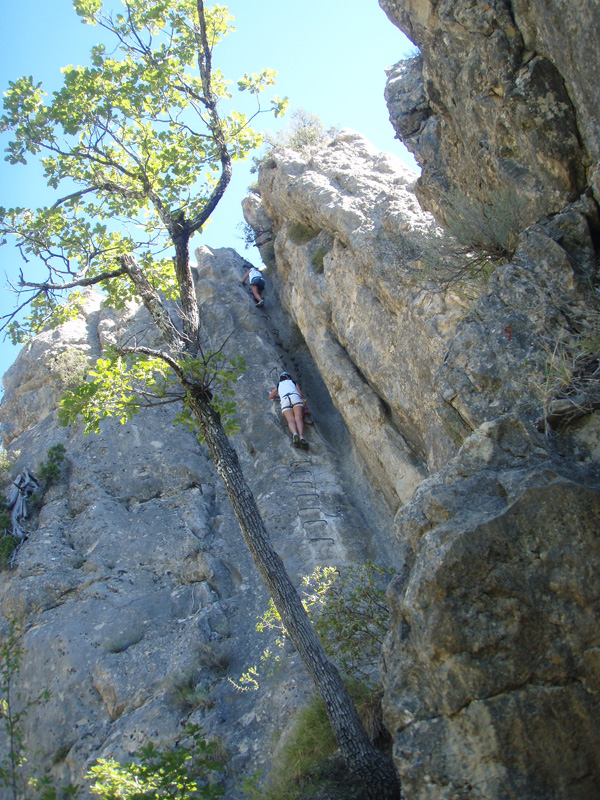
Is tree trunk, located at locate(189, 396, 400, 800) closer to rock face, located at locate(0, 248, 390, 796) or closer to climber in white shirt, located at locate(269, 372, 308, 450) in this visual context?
rock face, located at locate(0, 248, 390, 796)

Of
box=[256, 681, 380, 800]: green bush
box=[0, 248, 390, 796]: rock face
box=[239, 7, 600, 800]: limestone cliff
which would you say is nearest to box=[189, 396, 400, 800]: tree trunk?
box=[256, 681, 380, 800]: green bush

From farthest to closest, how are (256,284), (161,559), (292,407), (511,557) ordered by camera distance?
(256,284)
(292,407)
(161,559)
(511,557)

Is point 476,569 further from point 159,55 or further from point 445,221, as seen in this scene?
point 159,55

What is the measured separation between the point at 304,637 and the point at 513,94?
5951mm

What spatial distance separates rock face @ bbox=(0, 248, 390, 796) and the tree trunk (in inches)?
65.4

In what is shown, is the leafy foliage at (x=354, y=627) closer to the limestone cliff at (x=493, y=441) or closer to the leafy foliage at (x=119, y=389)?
the limestone cliff at (x=493, y=441)

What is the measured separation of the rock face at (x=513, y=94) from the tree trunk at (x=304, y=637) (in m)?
4.01

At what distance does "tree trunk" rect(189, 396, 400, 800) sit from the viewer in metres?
5.09

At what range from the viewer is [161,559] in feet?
32.5

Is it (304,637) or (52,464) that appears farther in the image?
(52,464)

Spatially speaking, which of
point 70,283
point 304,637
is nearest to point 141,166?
point 70,283

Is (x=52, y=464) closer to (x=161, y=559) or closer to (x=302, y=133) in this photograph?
(x=161, y=559)

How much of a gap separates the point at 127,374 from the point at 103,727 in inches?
178

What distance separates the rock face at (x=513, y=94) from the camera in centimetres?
531
